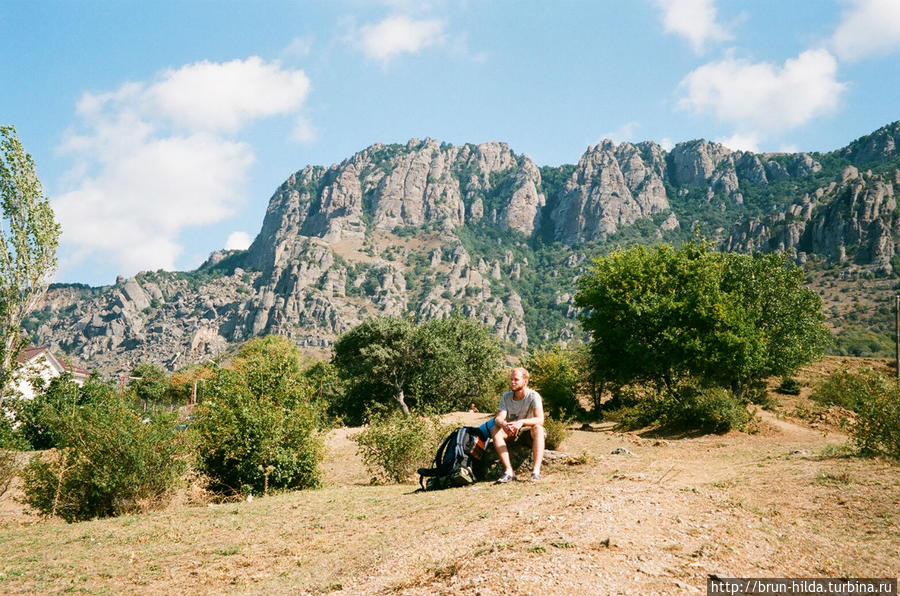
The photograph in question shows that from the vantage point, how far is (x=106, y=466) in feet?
31.9

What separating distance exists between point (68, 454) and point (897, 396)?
15549 millimetres

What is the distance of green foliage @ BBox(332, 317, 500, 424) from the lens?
32.9 metres

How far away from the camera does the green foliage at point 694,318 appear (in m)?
20.9

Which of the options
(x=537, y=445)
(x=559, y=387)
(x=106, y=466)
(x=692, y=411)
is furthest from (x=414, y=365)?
(x=537, y=445)

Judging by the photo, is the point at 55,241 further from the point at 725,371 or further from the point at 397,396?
the point at 725,371

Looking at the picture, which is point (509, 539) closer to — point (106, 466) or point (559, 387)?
point (106, 466)

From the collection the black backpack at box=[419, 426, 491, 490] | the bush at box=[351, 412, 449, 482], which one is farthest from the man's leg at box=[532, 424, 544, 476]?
the bush at box=[351, 412, 449, 482]

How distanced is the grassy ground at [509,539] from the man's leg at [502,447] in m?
0.43

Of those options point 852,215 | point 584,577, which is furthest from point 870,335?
point 584,577

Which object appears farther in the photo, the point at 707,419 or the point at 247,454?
the point at 707,419

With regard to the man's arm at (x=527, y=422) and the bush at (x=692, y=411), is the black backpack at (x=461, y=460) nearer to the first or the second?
the man's arm at (x=527, y=422)

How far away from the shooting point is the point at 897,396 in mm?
9938

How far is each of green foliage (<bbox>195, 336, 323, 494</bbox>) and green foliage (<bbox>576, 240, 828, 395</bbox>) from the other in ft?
51.2

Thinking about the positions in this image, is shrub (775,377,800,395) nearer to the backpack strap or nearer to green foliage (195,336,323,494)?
the backpack strap
